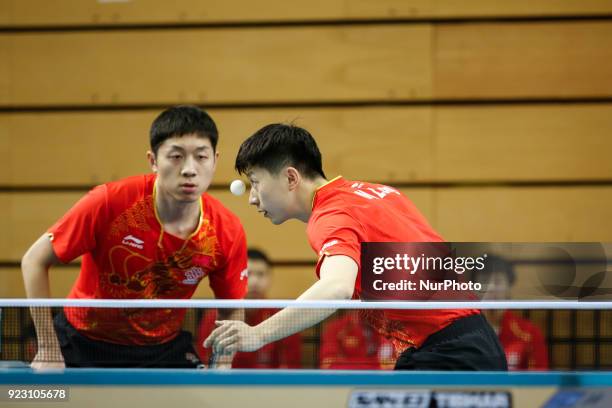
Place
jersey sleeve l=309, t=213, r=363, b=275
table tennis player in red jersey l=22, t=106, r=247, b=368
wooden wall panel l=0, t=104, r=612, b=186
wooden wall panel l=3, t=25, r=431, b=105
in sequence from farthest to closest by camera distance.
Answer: wooden wall panel l=3, t=25, r=431, b=105, wooden wall panel l=0, t=104, r=612, b=186, table tennis player in red jersey l=22, t=106, r=247, b=368, jersey sleeve l=309, t=213, r=363, b=275

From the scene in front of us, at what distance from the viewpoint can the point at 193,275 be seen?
3105 millimetres

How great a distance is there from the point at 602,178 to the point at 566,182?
6.9 inches

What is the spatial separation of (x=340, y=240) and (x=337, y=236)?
0.02 metres

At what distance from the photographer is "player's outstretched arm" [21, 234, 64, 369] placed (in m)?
2.42

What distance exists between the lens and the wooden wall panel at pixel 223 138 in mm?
4273

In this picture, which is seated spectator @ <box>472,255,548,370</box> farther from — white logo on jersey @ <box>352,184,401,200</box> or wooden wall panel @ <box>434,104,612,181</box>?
wooden wall panel @ <box>434,104,612,181</box>

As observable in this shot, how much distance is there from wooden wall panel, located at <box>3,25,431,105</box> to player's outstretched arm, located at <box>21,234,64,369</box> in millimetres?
1610

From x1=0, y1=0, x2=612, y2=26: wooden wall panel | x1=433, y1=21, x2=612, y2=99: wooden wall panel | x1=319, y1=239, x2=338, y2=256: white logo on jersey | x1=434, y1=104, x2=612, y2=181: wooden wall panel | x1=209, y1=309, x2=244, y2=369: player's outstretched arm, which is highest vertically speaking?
x1=0, y1=0, x2=612, y2=26: wooden wall panel

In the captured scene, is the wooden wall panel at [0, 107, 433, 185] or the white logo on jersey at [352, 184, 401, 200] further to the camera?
the wooden wall panel at [0, 107, 433, 185]

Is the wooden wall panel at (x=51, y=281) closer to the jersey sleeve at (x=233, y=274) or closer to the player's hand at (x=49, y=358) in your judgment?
the jersey sleeve at (x=233, y=274)

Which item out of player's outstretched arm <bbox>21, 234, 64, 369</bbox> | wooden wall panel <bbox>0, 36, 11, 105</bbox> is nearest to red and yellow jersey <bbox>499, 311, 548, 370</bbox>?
player's outstretched arm <bbox>21, 234, 64, 369</bbox>

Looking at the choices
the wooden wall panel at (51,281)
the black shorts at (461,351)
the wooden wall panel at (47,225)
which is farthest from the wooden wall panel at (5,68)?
the black shorts at (461,351)

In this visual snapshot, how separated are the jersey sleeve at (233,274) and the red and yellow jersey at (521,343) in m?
1.17

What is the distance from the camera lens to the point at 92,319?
2.75 metres
